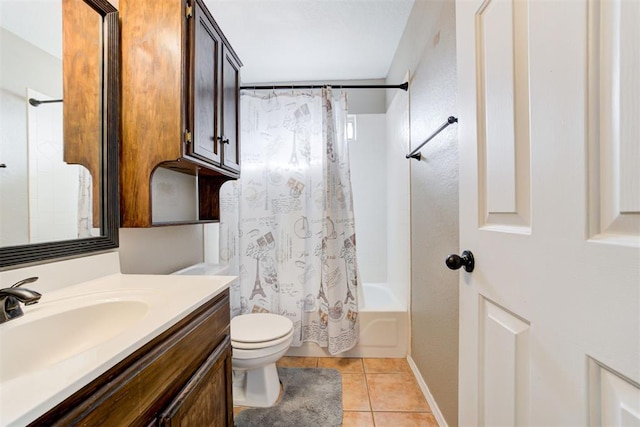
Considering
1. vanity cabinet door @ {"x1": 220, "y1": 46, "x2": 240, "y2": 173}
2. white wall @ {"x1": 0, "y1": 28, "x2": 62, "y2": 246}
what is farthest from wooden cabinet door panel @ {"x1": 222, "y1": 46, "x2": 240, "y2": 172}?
white wall @ {"x1": 0, "y1": 28, "x2": 62, "y2": 246}

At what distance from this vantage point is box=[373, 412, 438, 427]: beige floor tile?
1399 mm

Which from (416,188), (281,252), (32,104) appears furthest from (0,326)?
(416,188)

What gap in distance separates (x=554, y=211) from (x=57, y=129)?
1.39m

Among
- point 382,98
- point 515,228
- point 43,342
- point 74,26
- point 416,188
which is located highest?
point 382,98

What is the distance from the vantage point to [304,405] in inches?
60.0

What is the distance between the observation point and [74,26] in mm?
980

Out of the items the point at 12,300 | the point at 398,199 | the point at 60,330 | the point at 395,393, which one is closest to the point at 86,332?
the point at 60,330

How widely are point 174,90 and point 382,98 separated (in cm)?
218

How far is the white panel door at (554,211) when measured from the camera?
36 cm

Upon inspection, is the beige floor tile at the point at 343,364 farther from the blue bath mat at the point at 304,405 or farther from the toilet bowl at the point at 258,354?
the toilet bowl at the point at 258,354

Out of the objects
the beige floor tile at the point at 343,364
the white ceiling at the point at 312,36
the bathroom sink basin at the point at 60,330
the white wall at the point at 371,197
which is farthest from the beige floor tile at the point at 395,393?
the white ceiling at the point at 312,36

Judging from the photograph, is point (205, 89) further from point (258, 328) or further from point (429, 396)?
point (429, 396)

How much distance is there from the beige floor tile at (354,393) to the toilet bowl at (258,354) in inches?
16.2

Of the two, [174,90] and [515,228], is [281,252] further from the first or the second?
[515,228]
